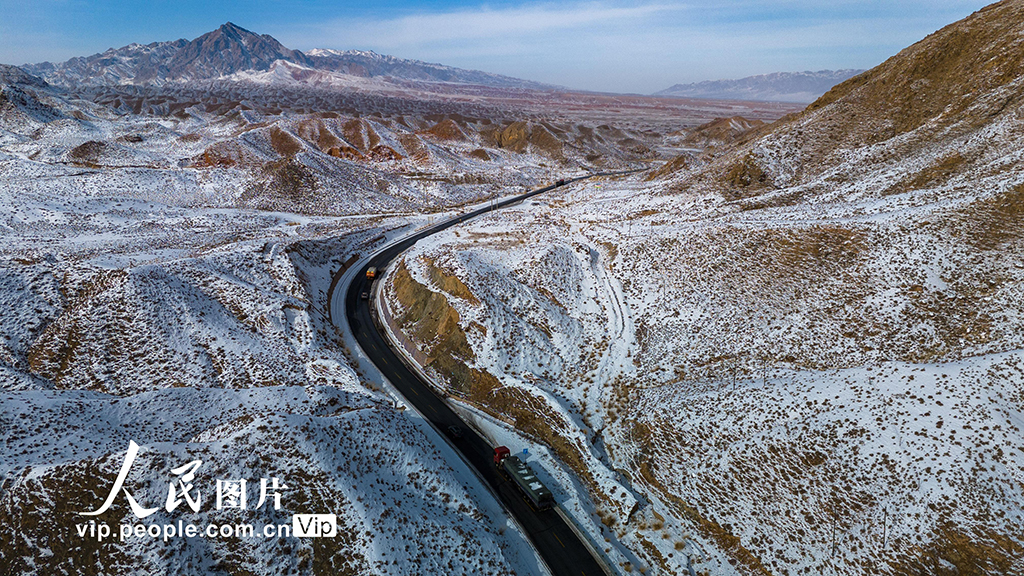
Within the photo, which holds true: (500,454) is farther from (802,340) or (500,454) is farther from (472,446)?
(802,340)

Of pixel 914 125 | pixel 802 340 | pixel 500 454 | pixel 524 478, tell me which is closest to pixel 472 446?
pixel 500 454

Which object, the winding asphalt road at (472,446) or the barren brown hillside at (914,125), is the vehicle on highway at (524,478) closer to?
the winding asphalt road at (472,446)

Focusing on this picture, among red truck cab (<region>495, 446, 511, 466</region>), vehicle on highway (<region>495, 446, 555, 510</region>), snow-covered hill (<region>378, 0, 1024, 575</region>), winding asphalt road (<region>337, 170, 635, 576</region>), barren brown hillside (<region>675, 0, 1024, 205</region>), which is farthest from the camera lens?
barren brown hillside (<region>675, 0, 1024, 205</region>)

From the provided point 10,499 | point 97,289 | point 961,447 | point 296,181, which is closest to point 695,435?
point 961,447

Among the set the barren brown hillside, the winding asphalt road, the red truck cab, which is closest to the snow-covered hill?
the barren brown hillside

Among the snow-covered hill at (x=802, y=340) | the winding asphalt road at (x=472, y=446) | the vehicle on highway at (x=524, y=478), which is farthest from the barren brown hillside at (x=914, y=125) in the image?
the winding asphalt road at (x=472, y=446)

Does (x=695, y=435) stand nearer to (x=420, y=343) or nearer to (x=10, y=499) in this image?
(x=420, y=343)

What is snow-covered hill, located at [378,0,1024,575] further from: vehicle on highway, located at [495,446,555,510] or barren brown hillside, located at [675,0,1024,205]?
vehicle on highway, located at [495,446,555,510]
